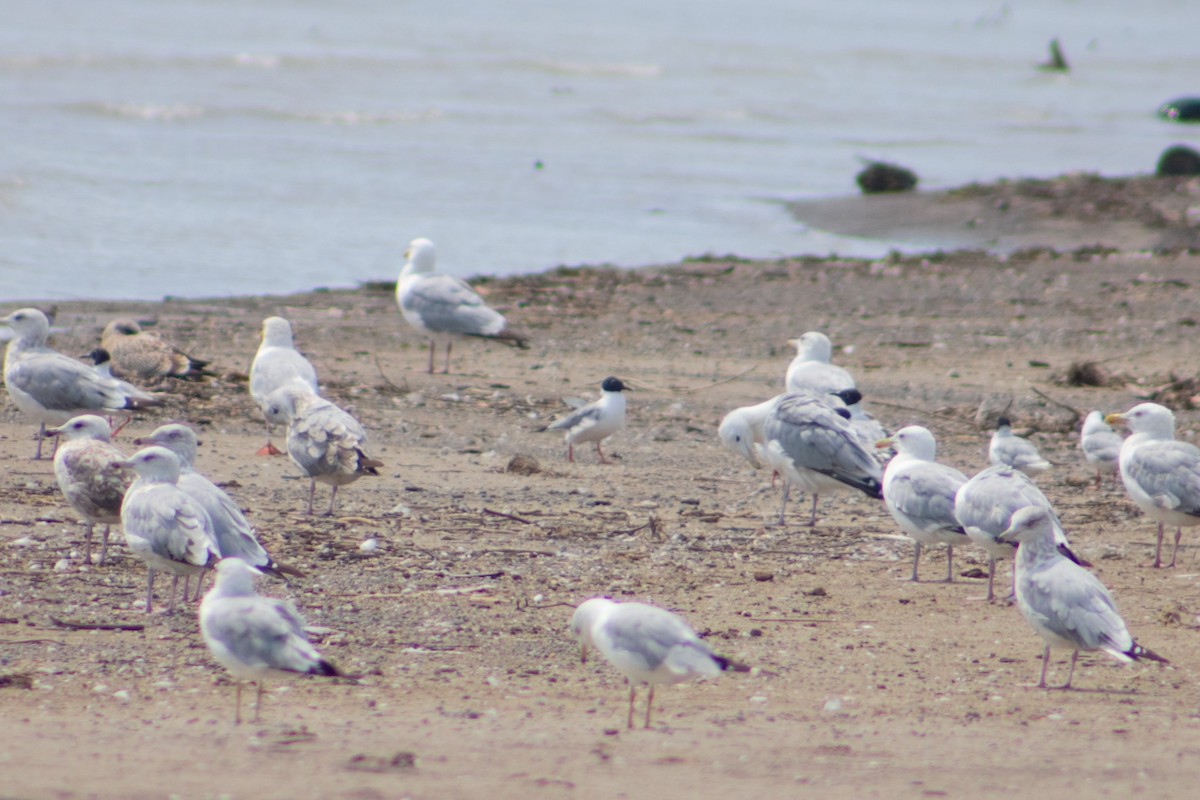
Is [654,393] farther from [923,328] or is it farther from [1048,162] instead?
[1048,162]

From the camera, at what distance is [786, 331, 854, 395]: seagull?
1018cm

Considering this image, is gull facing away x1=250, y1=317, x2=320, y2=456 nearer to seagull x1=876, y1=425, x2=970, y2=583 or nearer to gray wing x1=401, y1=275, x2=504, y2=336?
gray wing x1=401, y1=275, x2=504, y2=336

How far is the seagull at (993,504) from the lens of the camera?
6750 millimetres

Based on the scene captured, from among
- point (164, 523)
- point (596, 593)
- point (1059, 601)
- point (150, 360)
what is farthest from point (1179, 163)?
point (164, 523)

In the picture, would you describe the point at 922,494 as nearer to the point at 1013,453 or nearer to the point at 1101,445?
the point at 1013,453

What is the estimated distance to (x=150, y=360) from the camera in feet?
35.0

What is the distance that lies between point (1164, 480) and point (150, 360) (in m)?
6.70

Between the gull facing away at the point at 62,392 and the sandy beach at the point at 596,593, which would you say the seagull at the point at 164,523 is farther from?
the gull facing away at the point at 62,392

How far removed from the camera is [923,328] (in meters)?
13.8

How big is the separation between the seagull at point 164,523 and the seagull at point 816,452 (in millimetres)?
3436

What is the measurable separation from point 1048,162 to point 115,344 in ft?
69.0

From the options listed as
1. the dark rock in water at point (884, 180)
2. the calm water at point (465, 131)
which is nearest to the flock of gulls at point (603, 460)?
the calm water at point (465, 131)

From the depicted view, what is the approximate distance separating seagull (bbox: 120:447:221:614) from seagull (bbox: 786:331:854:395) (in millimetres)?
4653

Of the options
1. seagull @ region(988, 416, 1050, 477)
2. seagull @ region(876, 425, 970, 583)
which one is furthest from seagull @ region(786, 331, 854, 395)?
seagull @ region(876, 425, 970, 583)
